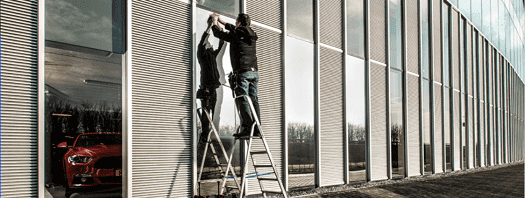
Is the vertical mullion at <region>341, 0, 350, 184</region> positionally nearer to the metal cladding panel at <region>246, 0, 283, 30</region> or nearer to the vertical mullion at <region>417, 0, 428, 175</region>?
the metal cladding panel at <region>246, 0, 283, 30</region>

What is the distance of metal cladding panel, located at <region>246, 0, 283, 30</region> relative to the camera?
738cm

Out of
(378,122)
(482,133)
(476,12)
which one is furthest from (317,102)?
(482,133)

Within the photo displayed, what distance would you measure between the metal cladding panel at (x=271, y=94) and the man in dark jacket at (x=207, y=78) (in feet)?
3.62

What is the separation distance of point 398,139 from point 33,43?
9.96m

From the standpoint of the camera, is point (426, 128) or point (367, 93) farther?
point (426, 128)

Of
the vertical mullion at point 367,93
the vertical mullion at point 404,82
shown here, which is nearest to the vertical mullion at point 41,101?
the vertical mullion at point 367,93

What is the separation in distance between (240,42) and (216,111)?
135 centimetres

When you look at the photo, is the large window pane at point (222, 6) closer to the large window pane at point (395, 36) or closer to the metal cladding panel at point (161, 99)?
the metal cladding panel at point (161, 99)

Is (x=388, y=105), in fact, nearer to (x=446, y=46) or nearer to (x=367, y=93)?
(x=367, y=93)

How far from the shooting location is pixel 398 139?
11.9 meters

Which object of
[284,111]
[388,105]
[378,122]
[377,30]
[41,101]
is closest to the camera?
[41,101]

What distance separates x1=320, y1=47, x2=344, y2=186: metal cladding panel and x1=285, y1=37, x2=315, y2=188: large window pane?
0.35m

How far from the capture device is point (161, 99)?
5.84m

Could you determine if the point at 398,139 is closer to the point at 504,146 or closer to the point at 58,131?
the point at 58,131
